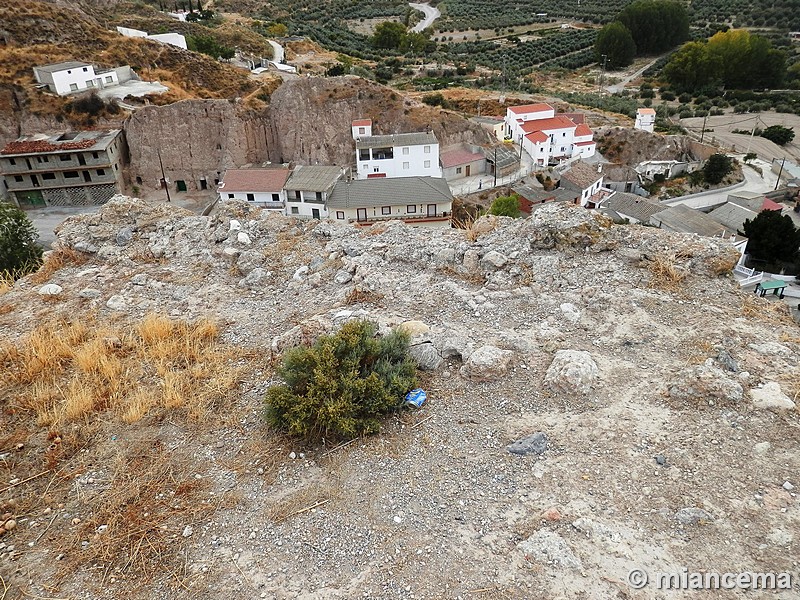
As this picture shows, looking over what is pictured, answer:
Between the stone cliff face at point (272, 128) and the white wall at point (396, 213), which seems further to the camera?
the stone cliff face at point (272, 128)

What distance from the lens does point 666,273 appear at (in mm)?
8312

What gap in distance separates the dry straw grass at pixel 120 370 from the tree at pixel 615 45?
86.2m

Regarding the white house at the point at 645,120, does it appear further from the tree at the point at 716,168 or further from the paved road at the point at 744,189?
the paved road at the point at 744,189

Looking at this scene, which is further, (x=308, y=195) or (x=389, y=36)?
(x=389, y=36)

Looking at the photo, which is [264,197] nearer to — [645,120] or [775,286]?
[775,286]

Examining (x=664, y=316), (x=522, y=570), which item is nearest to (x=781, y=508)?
(x=522, y=570)

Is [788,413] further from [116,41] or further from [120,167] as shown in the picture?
[116,41]

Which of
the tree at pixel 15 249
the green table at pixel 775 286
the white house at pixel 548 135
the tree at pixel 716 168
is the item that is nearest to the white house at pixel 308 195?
the tree at pixel 15 249

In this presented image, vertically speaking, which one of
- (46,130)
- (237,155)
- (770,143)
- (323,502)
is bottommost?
(770,143)

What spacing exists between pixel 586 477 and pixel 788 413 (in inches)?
93.2

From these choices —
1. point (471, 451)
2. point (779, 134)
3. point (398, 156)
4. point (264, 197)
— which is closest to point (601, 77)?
point (779, 134)

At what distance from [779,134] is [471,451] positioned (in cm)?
6754

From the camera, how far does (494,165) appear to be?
4247 centimetres

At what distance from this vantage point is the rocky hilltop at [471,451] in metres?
4.59
